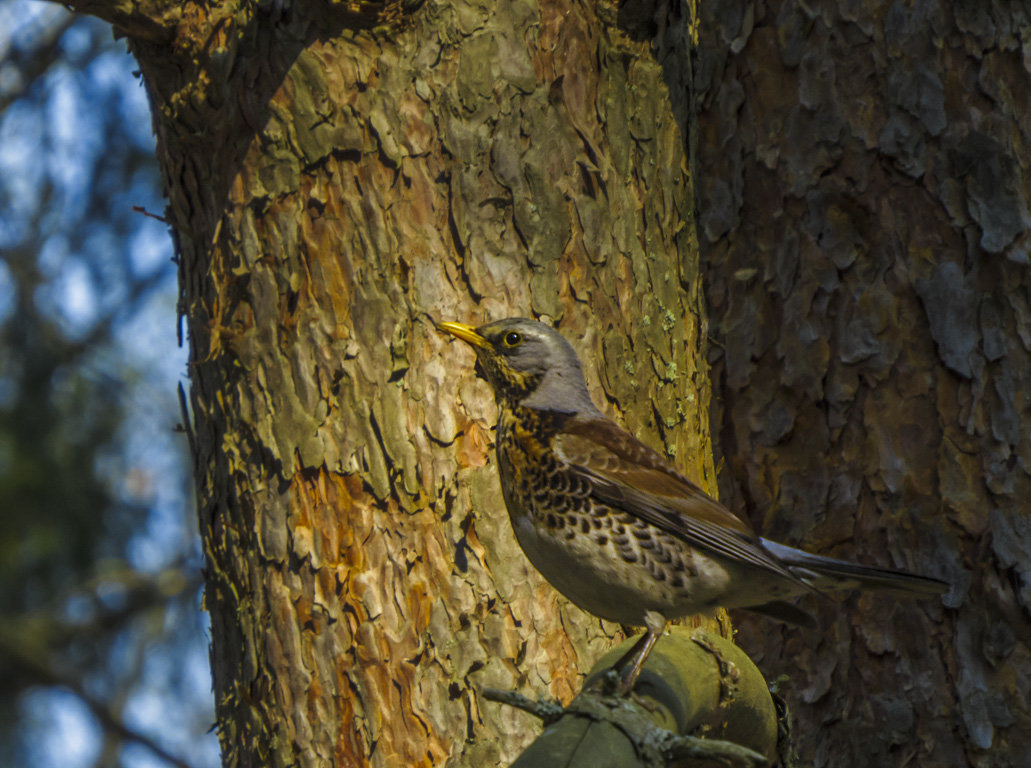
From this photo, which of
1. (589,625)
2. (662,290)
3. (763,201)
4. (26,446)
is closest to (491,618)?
(589,625)

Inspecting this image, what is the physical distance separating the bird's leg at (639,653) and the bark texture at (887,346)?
4.38 feet

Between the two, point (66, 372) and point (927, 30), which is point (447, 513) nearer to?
point (927, 30)

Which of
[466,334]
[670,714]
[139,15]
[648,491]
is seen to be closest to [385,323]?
[466,334]

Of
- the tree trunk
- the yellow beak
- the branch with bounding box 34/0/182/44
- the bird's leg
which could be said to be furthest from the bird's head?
the branch with bounding box 34/0/182/44

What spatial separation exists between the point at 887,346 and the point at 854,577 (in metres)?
1.27

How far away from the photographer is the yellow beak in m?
2.61

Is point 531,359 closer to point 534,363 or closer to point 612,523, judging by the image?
point 534,363

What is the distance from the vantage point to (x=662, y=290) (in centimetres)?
317

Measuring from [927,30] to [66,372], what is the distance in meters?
6.23

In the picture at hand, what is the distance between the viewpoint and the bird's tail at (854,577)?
237 cm

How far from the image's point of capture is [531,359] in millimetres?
2621

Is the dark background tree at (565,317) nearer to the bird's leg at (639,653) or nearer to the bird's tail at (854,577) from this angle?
the bird's leg at (639,653)

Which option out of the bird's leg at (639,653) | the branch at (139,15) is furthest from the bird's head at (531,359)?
the branch at (139,15)

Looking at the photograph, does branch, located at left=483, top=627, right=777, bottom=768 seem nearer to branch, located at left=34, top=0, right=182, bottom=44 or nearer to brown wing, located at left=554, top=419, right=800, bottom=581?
brown wing, located at left=554, top=419, right=800, bottom=581
